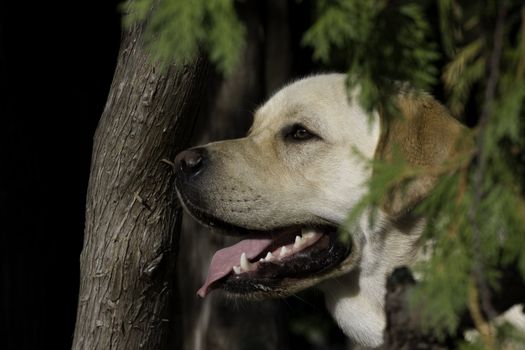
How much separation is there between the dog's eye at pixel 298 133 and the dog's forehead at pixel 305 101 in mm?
38

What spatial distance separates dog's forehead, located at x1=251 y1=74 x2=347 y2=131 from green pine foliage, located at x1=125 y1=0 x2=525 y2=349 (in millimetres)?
1530

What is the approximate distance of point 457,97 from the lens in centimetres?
246

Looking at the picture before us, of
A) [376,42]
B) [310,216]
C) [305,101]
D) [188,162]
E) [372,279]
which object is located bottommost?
[372,279]

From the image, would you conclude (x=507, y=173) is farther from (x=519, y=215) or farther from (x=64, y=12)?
(x=64, y=12)

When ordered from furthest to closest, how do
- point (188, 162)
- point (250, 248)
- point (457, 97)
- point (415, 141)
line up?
point (250, 248), point (188, 162), point (415, 141), point (457, 97)

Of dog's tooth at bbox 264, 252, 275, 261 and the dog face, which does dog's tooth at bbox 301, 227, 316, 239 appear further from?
dog's tooth at bbox 264, 252, 275, 261


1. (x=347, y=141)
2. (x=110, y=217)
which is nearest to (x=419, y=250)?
(x=347, y=141)

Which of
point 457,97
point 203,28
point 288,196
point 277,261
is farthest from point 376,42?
point 277,261

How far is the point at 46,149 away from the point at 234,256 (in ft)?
13.2

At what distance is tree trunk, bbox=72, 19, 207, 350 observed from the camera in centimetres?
372

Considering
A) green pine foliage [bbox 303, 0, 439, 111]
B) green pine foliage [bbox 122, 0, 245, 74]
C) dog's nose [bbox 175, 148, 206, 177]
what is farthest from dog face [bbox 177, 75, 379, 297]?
green pine foliage [bbox 122, 0, 245, 74]

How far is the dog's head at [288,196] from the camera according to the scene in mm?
3730

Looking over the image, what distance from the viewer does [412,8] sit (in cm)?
246

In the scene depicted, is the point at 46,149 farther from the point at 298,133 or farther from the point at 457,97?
the point at 457,97
